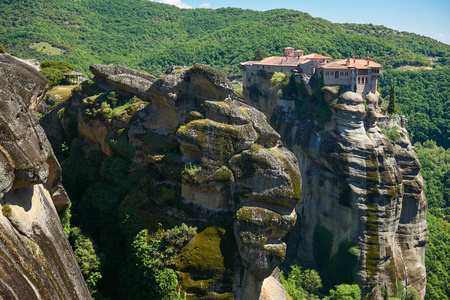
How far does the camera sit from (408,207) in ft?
151

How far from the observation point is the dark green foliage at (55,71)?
43219mm

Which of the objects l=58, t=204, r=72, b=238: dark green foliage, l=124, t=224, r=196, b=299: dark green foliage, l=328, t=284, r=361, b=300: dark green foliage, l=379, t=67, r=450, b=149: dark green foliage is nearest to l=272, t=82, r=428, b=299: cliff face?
l=328, t=284, r=361, b=300: dark green foliage

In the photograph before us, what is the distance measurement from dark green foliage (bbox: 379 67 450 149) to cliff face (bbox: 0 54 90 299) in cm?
7574

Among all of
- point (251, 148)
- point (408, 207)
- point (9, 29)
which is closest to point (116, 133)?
point (251, 148)

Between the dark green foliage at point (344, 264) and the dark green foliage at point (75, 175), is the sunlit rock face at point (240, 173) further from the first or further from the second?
the dark green foliage at point (344, 264)

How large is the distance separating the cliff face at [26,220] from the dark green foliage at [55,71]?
28814 millimetres

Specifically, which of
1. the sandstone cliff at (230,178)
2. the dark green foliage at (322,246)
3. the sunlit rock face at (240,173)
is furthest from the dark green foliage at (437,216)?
the sunlit rock face at (240,173)

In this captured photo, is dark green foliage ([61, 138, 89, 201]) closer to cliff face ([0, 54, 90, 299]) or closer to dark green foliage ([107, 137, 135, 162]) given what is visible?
dark green foliage ([107, 137, 135, 162])

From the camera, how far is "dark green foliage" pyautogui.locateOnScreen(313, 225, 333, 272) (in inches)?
1709

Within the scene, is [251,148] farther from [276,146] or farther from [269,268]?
[269,268]

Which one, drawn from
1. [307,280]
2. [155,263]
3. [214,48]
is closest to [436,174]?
[307,280]

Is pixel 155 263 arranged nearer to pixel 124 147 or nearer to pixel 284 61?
pixel 124 147

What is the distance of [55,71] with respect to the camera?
44.8 m

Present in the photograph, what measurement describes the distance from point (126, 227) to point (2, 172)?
14.4m
